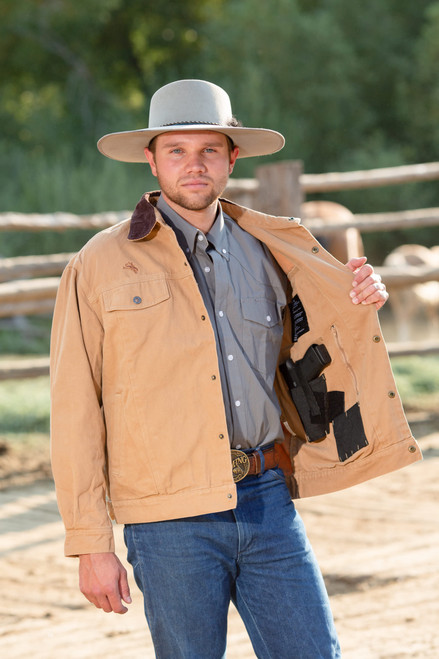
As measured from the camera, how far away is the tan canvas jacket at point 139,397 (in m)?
1.98

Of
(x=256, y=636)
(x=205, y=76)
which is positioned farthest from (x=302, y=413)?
(x=205, y=76)

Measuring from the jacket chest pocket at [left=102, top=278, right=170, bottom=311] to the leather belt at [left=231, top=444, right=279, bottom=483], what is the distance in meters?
0.38

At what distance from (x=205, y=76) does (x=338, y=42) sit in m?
2.59

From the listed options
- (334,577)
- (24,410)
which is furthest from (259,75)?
(334,577)

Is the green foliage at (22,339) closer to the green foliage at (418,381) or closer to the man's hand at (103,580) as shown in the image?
the green foliage at (418,381)

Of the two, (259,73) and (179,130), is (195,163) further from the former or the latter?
(259,73)

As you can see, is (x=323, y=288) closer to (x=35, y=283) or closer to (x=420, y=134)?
(x=35, y=283)

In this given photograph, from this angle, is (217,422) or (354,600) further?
(354,600)

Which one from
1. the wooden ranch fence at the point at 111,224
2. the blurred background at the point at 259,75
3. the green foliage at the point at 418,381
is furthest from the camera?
the blurred background at the point at 259,75

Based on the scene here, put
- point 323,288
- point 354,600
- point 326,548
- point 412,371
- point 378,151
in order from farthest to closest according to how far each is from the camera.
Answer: point 378,151
point 412,371
point 326,548
point 354,600
point 323,288

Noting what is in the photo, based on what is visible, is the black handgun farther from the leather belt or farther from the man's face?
the man's face

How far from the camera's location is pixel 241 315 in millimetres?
2152

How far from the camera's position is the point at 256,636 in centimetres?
204

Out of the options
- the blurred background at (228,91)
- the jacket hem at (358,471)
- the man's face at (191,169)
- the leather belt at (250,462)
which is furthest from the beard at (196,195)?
the blurred background at (228,91)
